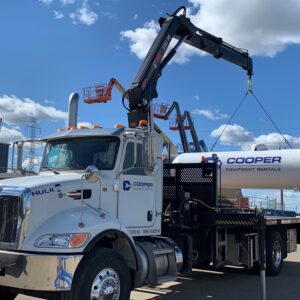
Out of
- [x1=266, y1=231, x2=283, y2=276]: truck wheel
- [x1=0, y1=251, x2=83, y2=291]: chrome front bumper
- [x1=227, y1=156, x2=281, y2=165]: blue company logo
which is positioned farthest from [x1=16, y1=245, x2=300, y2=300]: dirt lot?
[x1=227, y1=156, x2=281, y2=165]: blue company logo

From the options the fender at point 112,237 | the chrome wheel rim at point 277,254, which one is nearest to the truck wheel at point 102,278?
the fender at point 112,237

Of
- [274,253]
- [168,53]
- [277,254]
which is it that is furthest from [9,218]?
[277,254]

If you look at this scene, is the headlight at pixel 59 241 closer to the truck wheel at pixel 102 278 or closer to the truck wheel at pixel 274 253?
the truck wheel at pixel 102 278

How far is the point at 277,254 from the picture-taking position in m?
11.6

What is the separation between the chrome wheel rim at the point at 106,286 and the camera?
618cm

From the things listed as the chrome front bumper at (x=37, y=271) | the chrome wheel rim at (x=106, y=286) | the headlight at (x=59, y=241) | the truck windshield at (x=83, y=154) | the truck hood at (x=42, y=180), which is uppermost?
the truck windshield at (x=83, y=154)

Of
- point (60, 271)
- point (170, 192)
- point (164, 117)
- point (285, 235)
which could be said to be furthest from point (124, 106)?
point (164, 117)

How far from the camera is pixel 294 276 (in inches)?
443

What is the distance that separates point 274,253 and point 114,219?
6.09 m

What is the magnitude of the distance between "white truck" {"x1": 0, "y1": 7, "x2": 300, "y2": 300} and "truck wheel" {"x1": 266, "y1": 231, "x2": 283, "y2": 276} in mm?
32

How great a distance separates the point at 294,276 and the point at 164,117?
29.8 m

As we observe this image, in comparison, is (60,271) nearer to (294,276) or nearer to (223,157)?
(294,276)

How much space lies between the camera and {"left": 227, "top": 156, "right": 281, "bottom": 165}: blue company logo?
50.2 ft

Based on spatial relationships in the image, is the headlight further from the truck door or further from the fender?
the truck door
